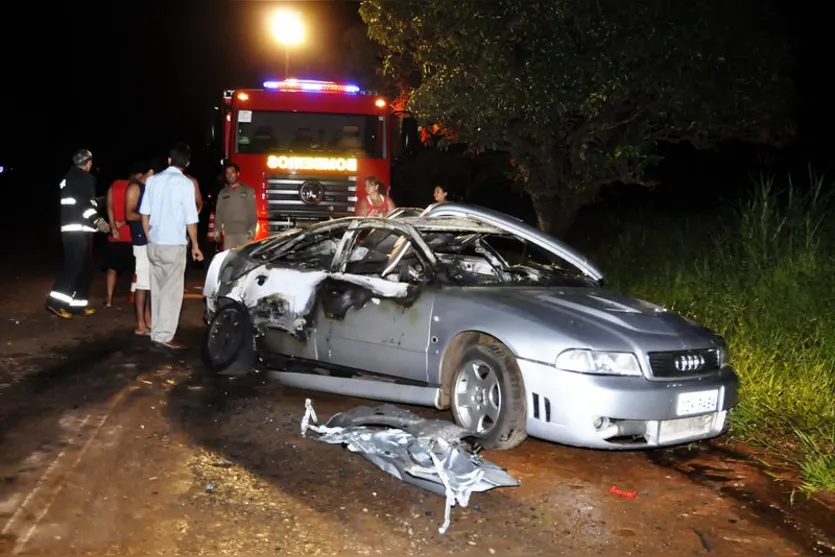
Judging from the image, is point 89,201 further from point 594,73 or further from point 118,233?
point 594,73

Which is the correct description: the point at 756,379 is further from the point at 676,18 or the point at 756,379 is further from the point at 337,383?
the point at 676,18

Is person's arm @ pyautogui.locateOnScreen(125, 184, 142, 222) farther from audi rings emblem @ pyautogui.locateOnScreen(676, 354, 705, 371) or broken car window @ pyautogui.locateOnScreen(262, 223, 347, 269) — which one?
audi rings emblem @ pyautogui.locateOnScreen(676, 354, 705, 371)

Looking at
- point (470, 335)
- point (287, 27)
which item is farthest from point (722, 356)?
point (287, 27)

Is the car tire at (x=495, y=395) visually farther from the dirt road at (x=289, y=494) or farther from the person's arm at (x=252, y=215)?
the person's arm at (x=252, y=215)

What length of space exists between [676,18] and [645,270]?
3142 mm

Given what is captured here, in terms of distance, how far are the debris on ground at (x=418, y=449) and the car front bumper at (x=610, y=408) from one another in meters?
0.46

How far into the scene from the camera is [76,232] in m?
10.2

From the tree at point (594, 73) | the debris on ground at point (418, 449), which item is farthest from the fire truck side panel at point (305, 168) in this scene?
the debris on ground at point (418, 449)

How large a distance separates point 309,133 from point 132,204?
3.93 m

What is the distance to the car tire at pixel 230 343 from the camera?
739 centimetres

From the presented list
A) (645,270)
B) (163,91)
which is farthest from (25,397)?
(163,91)

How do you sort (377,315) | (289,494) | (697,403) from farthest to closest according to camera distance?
1. (377,315)
2. (697,403)
3. (289,494)

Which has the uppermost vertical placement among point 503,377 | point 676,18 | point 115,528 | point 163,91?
point 163,91

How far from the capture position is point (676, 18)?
11312mm
